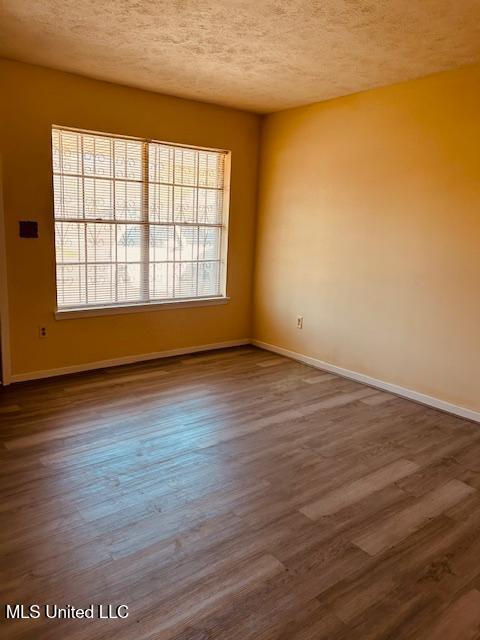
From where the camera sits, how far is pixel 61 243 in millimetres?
4195

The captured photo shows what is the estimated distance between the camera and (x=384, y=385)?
4.29m

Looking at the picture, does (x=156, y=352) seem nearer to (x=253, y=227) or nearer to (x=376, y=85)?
(x=253, y=227)

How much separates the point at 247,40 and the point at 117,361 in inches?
121

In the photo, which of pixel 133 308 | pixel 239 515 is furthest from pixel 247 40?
pixel 239 515

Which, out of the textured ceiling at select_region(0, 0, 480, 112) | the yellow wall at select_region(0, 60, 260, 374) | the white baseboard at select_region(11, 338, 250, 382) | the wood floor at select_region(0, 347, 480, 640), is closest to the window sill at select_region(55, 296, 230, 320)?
the yellow wall at select_region(0, 60, 260, 374)

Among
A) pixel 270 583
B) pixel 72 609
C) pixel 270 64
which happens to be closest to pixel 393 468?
pixel 270 583

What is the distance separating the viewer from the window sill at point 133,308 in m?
4.31

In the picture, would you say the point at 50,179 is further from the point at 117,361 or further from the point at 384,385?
the point at 384,385

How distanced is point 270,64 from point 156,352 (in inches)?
115

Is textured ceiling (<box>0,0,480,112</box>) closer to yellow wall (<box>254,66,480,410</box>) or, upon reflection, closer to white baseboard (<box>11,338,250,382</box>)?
yellow wall (<box>254,66,480,410</box>)

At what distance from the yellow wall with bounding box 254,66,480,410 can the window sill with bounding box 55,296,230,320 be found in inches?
30.2

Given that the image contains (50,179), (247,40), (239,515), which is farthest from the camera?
(50,179)

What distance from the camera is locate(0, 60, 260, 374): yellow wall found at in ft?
12.6

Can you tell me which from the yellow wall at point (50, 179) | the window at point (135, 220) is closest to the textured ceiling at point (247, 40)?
the yellow wall at point (50, 179)
